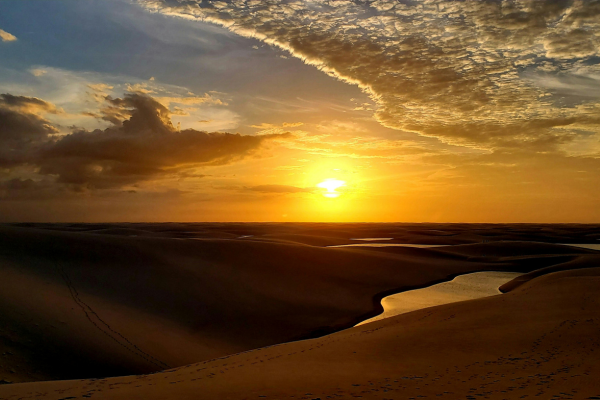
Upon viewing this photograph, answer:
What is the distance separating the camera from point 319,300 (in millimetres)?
23000

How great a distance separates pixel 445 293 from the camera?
27.5m

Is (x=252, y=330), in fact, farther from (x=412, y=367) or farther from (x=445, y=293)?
(x=445, y=293)

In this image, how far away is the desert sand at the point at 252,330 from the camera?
358 inches

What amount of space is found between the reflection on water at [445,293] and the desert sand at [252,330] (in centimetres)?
112

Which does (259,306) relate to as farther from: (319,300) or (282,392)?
(282,392)

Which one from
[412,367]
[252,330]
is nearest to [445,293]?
[252,330]

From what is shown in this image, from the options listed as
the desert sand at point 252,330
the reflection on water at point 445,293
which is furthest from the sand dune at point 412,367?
the reflection on water at point 445,293

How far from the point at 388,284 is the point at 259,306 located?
12166 millimetres

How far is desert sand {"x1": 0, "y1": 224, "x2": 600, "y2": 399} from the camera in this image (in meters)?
Result: 9.10

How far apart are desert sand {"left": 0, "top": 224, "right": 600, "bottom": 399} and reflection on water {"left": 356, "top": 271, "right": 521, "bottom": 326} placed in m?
1.12

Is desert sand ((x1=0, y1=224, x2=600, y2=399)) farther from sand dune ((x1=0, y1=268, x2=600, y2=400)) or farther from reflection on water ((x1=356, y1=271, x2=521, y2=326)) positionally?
reflection on water ((x1=356, y1=271, x2=521, y2=326))

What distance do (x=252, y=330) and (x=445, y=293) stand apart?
1593cm

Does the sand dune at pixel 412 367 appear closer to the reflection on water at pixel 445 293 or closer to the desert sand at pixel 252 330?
the desert sand at pixel 252 330

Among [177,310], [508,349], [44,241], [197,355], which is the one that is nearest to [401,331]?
[508,349]
